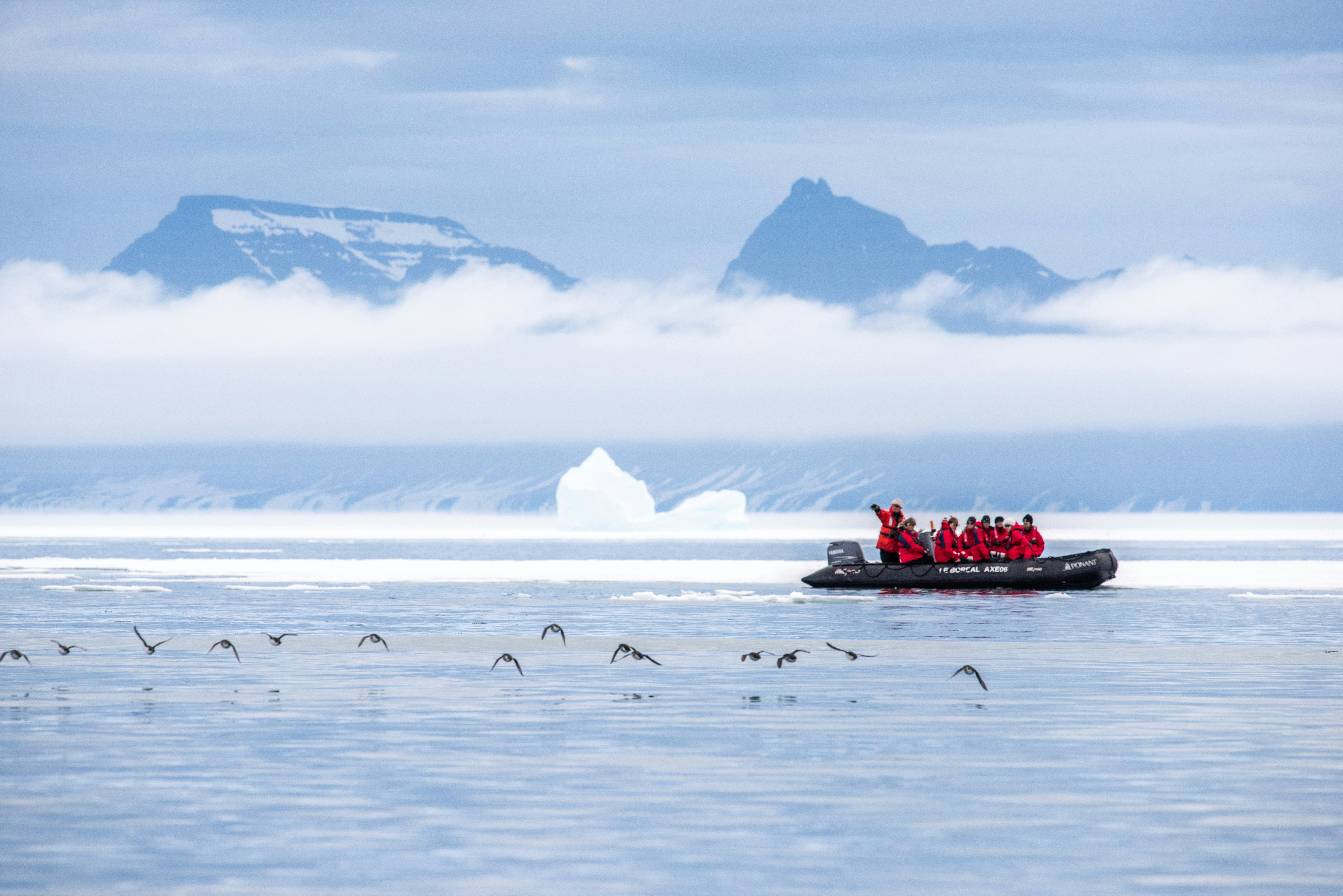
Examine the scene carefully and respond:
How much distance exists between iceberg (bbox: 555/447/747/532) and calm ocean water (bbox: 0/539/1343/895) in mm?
82968

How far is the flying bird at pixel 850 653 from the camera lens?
68.4 ft

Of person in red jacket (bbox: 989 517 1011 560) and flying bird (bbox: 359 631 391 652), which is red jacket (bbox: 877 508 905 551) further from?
flying bird (bbox: 359 631 391 652)

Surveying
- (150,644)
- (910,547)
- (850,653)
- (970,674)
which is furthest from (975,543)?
(150,644)

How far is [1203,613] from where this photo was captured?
98.9 ft

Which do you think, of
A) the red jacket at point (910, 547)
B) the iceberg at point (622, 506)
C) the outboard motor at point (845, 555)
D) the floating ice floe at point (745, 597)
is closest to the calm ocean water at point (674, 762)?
the floating ice floe at point (745, 597)

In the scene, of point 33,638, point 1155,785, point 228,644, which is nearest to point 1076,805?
point 1155,785

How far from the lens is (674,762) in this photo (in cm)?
1255

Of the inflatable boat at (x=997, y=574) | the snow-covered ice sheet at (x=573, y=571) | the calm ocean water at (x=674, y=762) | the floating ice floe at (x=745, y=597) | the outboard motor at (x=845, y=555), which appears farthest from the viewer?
the snow-covered ice sheet at (x=573, y=571)

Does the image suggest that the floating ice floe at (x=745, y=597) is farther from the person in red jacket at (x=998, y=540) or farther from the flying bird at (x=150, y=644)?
the flying bird at (x=150, y=644)

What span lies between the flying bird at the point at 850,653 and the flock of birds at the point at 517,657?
16 millimetres

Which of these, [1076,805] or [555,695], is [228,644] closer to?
[555,695]

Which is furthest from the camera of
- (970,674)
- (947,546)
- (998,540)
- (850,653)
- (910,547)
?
(998,540)

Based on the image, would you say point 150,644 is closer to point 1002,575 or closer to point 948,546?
point 948,546

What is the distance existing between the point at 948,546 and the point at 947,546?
0.8 inches
